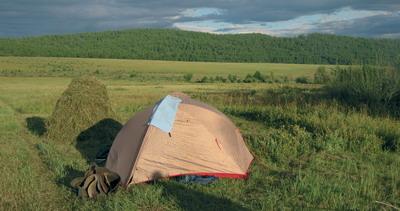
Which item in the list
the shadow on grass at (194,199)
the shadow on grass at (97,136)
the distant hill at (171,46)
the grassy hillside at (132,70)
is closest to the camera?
the shadow on grass at (194,199)

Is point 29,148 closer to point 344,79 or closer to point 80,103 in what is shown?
point 80,103

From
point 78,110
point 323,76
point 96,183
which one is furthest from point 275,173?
point 323,76

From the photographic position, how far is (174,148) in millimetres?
9695

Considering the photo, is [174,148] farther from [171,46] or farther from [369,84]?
[171,46]

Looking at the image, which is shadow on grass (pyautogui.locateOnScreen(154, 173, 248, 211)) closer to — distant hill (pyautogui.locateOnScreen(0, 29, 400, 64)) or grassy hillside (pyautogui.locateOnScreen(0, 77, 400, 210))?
grassy hillside (pyautogui.locateOnScreen(0, 77, 400, 210))

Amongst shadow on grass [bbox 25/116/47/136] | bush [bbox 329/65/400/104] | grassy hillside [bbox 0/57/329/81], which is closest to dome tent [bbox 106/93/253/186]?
shadow on grass [bbox 25/116/47/136]

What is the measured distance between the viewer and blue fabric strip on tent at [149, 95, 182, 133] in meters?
9.70

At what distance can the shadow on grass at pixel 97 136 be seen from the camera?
13000 millimetres

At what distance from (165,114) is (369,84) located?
10.9 metres

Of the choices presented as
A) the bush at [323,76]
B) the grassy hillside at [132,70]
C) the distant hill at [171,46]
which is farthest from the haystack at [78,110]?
the distant hill at [171,46]

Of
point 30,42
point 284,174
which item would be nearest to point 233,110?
point 284,174

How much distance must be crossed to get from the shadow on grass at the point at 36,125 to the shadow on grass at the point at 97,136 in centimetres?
156

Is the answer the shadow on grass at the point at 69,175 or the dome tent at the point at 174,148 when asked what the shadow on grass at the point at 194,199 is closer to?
the dome tent at the point at 174,148

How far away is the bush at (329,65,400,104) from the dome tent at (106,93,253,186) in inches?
364
